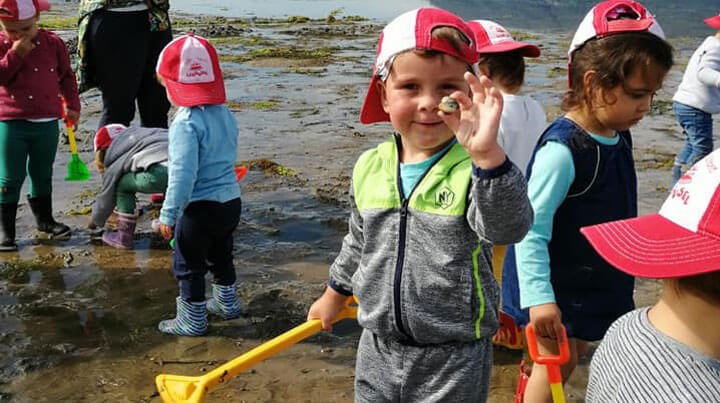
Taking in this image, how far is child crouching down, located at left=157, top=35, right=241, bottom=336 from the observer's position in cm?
341

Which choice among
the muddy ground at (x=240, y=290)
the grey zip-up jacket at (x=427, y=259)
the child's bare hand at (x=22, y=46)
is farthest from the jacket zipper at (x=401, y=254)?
the child's bare hand at (x=22, y=46)

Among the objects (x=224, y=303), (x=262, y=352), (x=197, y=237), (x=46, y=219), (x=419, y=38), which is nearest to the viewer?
(x=419, y=38)

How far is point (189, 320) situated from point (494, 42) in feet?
6.82

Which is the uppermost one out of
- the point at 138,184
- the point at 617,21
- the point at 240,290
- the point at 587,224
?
the point at 617,21

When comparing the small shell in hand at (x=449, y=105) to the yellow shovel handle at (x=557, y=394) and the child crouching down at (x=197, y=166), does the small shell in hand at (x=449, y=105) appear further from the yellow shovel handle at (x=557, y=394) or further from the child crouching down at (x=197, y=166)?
the child crouching down at (x=197, y=166)

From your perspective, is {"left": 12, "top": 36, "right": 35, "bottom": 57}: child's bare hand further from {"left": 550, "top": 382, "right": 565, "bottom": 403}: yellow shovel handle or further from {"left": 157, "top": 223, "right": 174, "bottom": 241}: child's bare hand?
{"left": 550, "top": 382, "right": 565, "bottom": 403}: yellow shovel handle

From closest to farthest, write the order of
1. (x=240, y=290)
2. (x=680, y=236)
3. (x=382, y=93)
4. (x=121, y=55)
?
(x=680, y=236)
(x=382, y=93)
(x=240, y=290)
(x=121, y=55)

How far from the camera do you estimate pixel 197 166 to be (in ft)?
11.1

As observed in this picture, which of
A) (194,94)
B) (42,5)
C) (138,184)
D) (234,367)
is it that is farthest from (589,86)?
(42,5)

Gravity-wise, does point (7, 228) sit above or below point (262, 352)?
below

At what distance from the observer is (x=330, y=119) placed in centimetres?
859

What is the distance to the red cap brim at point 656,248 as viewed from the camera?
53.0 inches

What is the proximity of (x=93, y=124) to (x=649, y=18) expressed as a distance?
687 cm

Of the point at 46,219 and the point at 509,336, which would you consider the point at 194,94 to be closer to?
the point at 509,336
